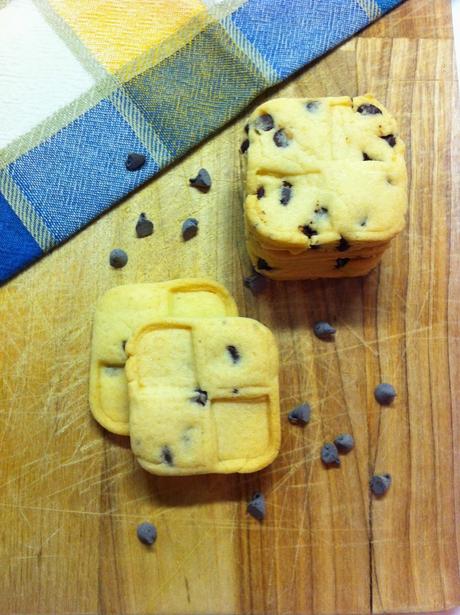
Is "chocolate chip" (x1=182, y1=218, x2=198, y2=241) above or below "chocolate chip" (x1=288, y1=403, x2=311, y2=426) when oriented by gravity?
above

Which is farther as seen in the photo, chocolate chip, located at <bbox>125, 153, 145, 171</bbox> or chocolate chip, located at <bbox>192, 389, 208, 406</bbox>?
chocolate chip, located at <bbox>125, 153, 145, 171</bbox>

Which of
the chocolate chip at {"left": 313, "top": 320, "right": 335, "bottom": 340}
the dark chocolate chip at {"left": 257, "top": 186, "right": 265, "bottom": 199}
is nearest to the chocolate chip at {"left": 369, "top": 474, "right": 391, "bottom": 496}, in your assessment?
the chocolate chip at {"left": 313, "top": 320, "right": 335, "bottom": 340}

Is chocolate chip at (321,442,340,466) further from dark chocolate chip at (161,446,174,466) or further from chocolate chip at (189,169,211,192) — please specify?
chocolate chip at (189,169,211,192)

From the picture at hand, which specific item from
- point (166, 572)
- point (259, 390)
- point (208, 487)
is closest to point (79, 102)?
point (259, 390)

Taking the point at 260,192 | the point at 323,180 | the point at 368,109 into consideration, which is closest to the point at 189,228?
the point at 260,192

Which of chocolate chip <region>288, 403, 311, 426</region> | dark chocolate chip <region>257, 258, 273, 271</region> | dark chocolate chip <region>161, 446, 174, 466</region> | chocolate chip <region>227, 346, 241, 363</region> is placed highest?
dark chocolate chip <region>257, 258, 273, 271</region>

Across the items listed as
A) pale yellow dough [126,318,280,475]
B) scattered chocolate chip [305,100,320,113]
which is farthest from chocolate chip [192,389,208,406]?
scattered chocolate chip [305,100,320,113]
